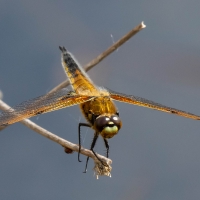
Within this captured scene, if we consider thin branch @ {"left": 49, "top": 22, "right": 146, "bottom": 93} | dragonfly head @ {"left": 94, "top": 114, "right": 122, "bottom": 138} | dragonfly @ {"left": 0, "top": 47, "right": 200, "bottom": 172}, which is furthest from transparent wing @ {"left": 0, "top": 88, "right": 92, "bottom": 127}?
dragonfly head @ {"left": 94, "top": 114, "right": 122, "bottom": 138}

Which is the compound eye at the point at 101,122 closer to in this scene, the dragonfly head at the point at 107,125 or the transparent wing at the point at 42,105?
the dragonfly head at the point at 107,125

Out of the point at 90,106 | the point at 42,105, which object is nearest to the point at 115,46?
the point at 90,106

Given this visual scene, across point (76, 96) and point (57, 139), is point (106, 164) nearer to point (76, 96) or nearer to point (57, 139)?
point (57, 139)

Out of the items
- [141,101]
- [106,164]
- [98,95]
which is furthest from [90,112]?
[106,164]

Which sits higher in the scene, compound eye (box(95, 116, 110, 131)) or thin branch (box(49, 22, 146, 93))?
thin branch (box(49, 22, 146, 93))

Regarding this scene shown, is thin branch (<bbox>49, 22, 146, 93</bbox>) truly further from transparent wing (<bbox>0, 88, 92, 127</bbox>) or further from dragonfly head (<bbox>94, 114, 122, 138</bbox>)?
dragonfly head (<bbox>94, 114, 122, 138</bbox>)

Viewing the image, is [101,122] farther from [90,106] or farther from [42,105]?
[42,105]

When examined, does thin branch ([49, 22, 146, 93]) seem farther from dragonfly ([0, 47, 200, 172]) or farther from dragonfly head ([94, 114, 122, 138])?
dragonfly head ([94, 114, 122, 138])

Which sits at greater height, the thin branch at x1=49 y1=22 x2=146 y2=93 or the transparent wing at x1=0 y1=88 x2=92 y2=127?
the thin branch at x1=49 y1=22 x2=146 y2=93
